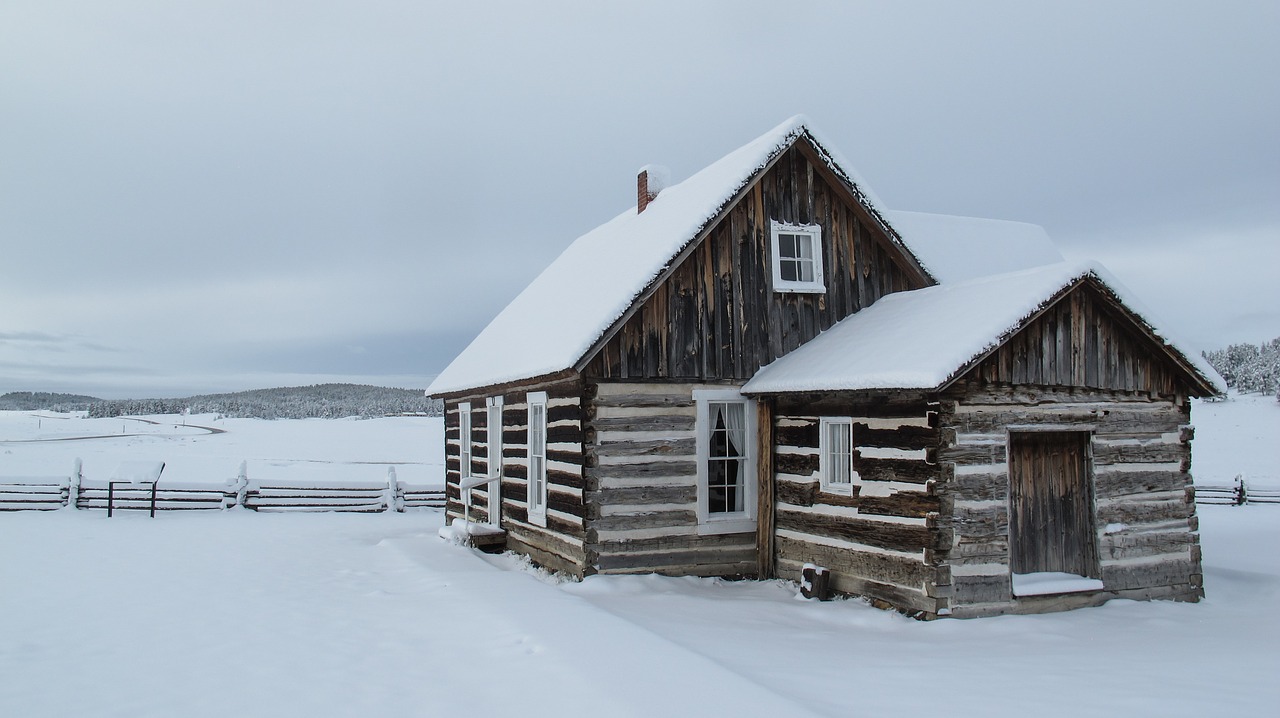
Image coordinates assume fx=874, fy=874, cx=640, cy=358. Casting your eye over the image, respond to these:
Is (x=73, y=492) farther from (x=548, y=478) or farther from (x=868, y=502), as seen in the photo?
(x=868, y=502)

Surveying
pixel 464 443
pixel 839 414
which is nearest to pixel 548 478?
pixel 839 414

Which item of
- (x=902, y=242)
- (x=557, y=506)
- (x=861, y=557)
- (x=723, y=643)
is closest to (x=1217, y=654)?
(x=861, y=557)

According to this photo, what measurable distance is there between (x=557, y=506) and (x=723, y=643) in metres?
5.27

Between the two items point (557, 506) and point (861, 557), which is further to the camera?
point (557, 506)

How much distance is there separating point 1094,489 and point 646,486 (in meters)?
5.81

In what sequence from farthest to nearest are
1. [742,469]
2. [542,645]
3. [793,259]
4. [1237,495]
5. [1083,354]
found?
[1237,495] → [793,259] → [742,469] → [1083,354] → [542,645]

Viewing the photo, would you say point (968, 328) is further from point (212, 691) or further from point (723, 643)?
point (212, 691)

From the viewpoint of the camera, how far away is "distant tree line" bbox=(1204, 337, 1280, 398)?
79938 mm

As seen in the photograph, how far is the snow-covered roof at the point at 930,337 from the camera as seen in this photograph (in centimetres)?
994

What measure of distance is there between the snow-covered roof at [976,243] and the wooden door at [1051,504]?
6.92 meters

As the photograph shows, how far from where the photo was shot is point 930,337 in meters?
10.8

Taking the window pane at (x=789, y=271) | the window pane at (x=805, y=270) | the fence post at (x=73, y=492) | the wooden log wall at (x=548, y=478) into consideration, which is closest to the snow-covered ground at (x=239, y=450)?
the fence post at (x=73, y=492)

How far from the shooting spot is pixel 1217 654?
27.8 ft

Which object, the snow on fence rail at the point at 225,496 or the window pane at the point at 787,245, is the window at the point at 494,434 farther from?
the snow on fence rail at the point at 225,496
